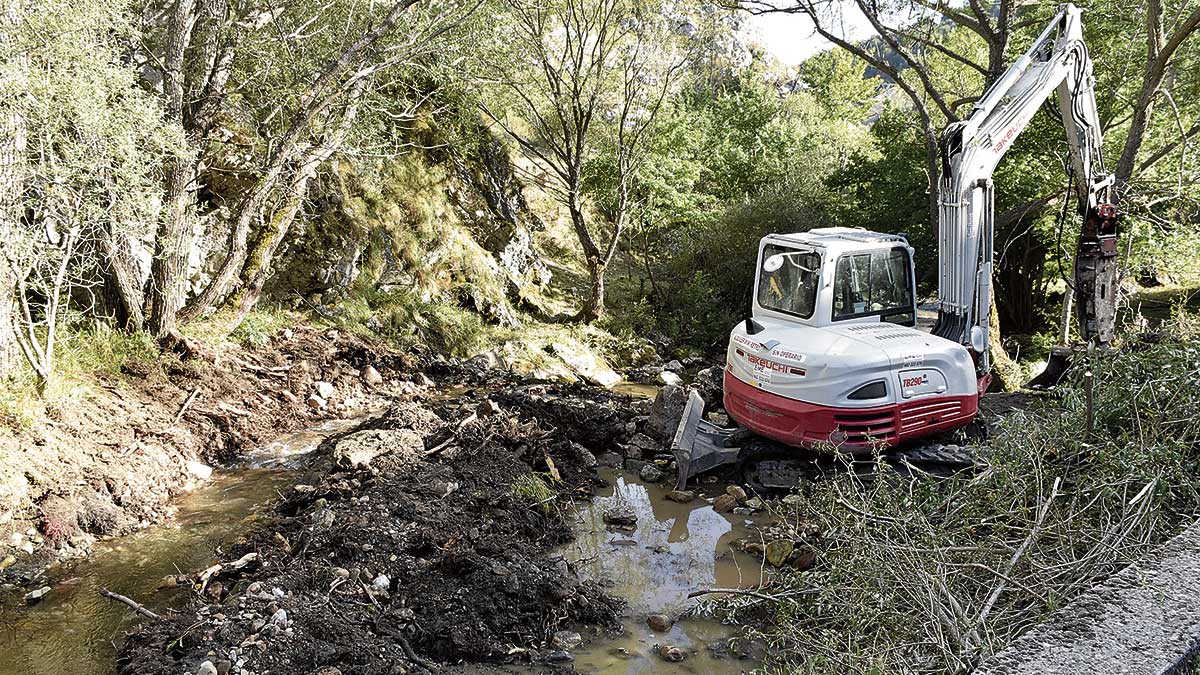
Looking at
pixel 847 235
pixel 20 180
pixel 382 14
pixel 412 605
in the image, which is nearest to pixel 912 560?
pixel 412 605

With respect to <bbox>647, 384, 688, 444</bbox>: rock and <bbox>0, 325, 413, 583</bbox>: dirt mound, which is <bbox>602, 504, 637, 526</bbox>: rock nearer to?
<bbox>647, 384, 688, 444</bbox>: rock

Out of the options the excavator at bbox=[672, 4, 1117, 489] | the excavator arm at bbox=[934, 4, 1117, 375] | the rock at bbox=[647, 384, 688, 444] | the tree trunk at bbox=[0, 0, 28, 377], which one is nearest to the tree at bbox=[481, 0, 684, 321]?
the rock at bbox=[647, 384, 688, 444]

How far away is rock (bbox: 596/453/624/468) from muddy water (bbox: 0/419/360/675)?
3232mm

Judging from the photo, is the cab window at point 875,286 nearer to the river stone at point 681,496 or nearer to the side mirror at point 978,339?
the side mirror at point 978,339

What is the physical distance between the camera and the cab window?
7336 millimetres

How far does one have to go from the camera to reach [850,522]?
5.07 meters

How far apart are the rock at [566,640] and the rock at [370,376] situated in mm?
6460

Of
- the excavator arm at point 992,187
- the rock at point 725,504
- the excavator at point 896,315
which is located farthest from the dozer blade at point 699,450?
the excavator arm at point 992,187

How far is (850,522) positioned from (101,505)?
20.3 ft

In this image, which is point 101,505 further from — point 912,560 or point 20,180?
point 912,560

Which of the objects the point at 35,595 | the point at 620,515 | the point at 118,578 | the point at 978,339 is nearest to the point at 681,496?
the point at 620,515

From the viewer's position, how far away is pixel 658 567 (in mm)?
6438

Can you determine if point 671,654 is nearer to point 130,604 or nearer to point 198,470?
point 130,604

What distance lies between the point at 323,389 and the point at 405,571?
518 cm
